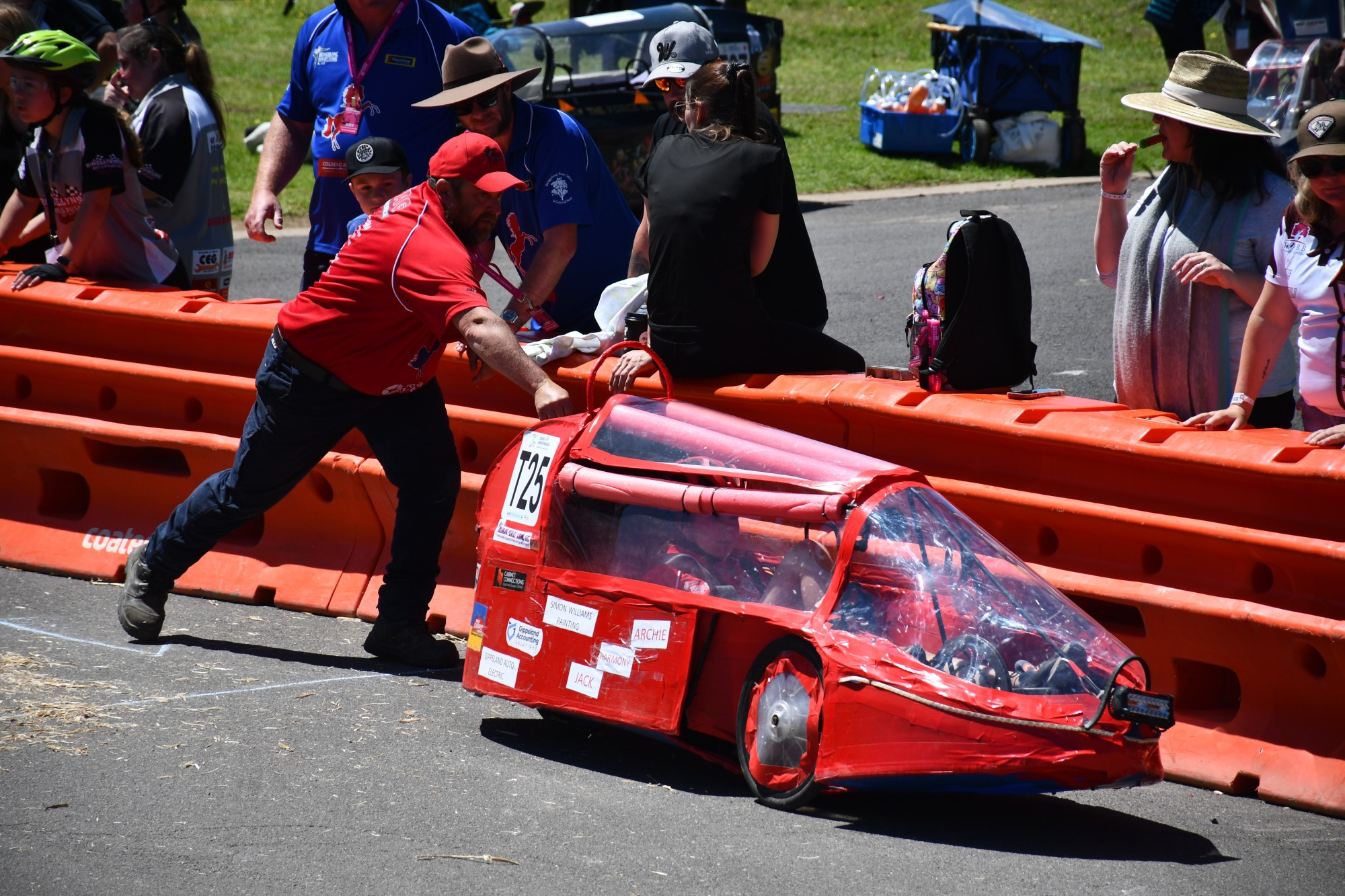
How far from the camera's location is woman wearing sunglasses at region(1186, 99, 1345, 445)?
14.4 feet

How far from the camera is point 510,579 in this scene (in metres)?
4.70

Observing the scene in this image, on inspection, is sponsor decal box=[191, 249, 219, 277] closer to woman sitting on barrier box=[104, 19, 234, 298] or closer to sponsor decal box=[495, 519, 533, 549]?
woman sitting on barrier box=[104, 19, 234, 298]

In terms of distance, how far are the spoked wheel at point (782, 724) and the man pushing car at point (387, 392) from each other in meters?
1.12

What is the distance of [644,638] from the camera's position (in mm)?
4344

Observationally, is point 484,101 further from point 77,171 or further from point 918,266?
point 918,266

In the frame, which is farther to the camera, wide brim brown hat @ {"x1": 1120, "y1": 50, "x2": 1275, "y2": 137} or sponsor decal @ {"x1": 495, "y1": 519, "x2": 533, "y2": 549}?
wide brim brown hat @ {"x1": 1120, "y1": 50, "x2": 1275, "y2": 137}

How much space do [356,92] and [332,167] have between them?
34 cm

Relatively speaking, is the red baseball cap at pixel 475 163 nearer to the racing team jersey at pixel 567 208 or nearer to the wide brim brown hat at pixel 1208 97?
the racing team jersey at pixel 567 208

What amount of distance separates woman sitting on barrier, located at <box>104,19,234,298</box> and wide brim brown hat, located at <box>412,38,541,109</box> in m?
1.95

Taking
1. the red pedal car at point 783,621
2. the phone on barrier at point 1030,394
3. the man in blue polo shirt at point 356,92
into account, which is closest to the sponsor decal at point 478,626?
the red pedal car at point 783,621

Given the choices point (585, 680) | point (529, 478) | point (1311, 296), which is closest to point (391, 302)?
point (529, 478)

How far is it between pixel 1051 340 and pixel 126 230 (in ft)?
18.9

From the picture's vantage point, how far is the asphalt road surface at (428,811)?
12.0 ft

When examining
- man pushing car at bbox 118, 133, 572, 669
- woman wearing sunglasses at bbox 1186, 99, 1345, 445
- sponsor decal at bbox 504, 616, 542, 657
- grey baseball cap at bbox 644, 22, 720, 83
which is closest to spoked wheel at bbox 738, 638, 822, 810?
sponsor decal at bbox 504, 616, 542, 657
